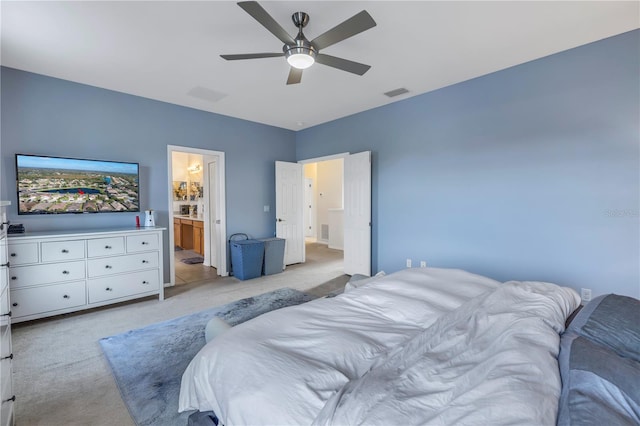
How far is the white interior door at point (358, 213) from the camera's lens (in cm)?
466

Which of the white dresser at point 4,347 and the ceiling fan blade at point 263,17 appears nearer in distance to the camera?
the white dresser at point 4,347

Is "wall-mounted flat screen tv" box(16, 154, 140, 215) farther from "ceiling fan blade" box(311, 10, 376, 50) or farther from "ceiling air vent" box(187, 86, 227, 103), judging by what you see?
"ceiling fan blade" box(311, 10, 376, 50)

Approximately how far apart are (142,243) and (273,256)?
2101mm

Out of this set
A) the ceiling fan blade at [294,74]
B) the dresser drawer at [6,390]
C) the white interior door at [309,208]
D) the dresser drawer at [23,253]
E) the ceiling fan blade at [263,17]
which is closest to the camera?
the dresser drawer at [6,390]

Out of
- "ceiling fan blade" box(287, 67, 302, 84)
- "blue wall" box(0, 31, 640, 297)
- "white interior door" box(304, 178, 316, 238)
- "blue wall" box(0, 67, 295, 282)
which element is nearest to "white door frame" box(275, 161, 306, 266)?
"blue wall" box(0, 67, 295, 282)

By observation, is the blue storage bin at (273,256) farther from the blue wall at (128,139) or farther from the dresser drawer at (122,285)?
the dresser drawer at (122,285)

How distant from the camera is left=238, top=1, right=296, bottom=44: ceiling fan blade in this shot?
1730 millimetres

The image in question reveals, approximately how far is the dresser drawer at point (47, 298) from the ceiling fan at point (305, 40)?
3.02 meters

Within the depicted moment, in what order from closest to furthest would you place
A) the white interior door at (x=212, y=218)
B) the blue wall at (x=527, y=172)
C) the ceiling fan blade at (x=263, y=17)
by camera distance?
the ceiling fan blade at (x=263, y=17) → the blue wall at (x=527, y=172) → the white interior door at (x=212, y=218)

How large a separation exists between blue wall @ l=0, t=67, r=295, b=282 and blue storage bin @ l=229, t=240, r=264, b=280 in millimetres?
491

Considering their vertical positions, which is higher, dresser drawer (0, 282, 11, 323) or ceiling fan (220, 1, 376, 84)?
ceiling fan (220, 1, 376, 84)

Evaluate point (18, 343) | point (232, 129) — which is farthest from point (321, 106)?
point (18, 343)

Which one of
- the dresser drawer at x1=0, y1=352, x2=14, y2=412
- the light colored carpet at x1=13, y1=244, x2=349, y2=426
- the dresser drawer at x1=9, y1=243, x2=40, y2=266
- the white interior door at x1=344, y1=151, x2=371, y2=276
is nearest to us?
the dresser drawer at x1=0, y1=352, x2=14, y2=412

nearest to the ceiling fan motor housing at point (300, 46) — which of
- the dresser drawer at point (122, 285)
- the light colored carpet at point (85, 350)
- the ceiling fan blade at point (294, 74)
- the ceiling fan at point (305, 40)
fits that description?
the ceiling fan at point (305, 40)
